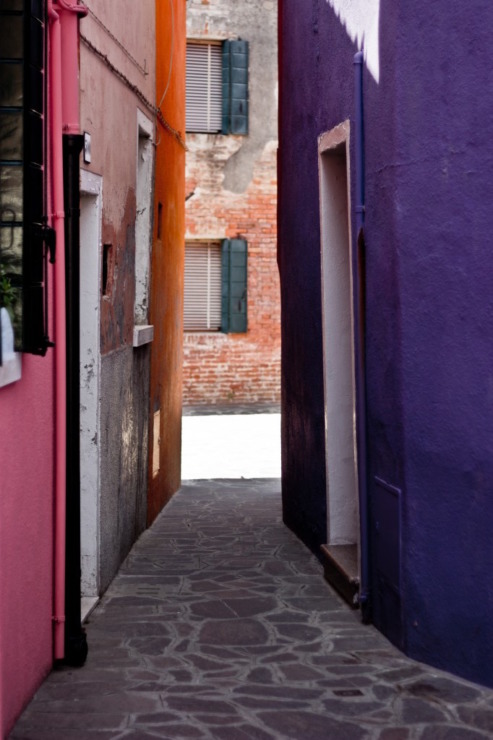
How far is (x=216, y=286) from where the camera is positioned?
63.4 ft

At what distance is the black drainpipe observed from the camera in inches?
224

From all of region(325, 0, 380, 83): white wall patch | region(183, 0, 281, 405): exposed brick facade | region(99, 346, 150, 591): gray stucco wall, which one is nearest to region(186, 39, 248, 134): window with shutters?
region(183, 0, 281, 405): exposed brick facade

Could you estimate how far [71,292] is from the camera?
5750mm

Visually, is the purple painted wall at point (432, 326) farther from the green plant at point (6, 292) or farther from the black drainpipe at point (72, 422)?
the green plant at point (6, 292)

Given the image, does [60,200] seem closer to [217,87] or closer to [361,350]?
[361,350]

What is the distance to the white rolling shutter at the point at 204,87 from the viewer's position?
Result: 18969 millimetres

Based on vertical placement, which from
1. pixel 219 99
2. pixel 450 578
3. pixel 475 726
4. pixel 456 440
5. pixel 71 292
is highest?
pixel 219 99

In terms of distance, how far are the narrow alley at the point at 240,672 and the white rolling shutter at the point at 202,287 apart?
11.2 m

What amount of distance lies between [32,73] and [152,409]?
5.34 m

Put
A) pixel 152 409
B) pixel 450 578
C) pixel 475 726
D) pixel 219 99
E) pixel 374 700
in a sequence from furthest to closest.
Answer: pixel 219 99 → pixel 152 409 → pixel 450 578 → pixel 374 700 → pixel 475 726

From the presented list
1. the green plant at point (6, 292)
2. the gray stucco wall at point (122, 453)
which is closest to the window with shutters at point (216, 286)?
the gray stucco wall at point (122, 453)

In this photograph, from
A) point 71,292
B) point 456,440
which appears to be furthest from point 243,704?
point 71,292

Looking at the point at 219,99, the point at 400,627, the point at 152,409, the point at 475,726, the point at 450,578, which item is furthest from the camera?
the point at 219,99

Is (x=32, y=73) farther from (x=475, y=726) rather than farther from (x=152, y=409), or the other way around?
(x=152, y=409)
